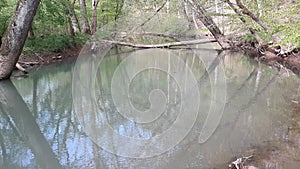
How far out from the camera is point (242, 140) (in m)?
3.72

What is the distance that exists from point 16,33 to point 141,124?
4.12 metres

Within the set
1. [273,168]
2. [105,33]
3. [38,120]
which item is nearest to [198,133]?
[273,168]

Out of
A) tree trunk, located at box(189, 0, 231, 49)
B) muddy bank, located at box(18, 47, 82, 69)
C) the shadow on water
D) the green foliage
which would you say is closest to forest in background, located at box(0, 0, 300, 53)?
the green foliage

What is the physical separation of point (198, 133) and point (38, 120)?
2.61 m

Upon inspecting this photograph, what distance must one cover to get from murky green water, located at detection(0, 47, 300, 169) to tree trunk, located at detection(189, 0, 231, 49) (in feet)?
15.2

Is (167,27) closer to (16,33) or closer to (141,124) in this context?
(16,33)

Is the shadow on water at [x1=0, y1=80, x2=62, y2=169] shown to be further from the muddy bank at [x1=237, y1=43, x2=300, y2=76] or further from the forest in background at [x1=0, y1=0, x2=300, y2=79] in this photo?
the muddy bank at [x1=237, y1=43, x2=300, y2=76]

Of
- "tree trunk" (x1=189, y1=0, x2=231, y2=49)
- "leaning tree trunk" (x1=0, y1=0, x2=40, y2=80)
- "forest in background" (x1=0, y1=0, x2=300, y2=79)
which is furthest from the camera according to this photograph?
"tree trunk" (x1=189, y1=0, x2=231, y2=49)

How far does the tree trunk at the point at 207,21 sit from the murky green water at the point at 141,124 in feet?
15.2

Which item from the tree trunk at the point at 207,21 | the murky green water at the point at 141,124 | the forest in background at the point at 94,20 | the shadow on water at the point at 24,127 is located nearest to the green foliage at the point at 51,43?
the forest in background at the point at 94,20

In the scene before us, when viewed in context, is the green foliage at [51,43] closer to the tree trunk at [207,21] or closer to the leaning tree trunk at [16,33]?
the leaning tree trunk at [16,33]

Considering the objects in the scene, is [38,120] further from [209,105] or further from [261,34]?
[261,34]

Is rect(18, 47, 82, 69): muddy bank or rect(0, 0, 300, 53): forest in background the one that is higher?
rect(0, 0, 300, 53): forest in background

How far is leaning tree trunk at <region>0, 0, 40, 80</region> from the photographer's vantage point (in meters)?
6.49
